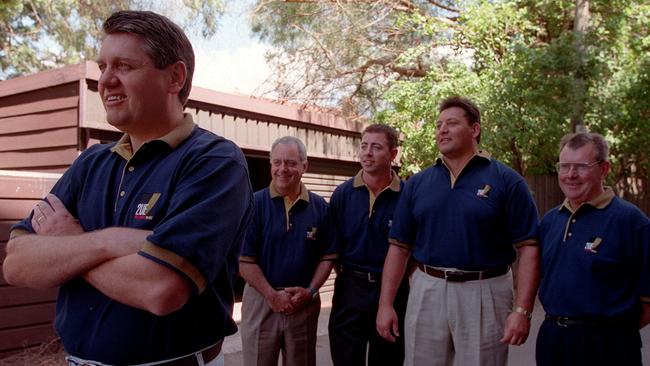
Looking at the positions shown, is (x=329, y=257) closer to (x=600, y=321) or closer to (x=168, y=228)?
(x=600, y=321)

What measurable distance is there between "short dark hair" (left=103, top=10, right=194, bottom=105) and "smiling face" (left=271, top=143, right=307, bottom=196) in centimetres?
231

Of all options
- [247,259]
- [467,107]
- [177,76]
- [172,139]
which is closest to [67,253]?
[172,139]

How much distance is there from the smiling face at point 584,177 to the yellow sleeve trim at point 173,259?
8.26 feet

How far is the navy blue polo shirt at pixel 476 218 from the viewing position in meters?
3.59

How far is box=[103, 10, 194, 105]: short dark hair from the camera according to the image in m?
2.01

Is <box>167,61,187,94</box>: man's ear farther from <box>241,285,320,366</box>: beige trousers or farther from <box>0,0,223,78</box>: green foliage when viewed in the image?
<box>0,0,223,78</box>: green foliage

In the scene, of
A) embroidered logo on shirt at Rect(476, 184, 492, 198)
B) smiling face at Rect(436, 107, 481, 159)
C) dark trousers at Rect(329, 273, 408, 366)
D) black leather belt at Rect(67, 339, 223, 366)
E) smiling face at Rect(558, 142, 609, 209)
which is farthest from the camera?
dark trousers at Rect(329, 273, 408, 366)

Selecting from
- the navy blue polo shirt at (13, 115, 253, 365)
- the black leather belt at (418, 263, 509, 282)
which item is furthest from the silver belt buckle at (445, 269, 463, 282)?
the navy blue polo shirt at (13, 115, 253, 365)

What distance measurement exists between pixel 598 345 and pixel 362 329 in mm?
1544

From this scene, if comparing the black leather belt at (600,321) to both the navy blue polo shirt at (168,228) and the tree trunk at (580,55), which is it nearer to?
the navy blue polo shirt at (168,228)

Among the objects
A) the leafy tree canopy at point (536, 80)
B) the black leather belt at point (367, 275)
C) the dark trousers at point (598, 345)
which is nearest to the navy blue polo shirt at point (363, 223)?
the black leather belt at point (367, 275)

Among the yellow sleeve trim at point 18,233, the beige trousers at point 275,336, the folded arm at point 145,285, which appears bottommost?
the beige trousers at point 275,336

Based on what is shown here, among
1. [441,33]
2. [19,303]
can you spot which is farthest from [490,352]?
[441,33]

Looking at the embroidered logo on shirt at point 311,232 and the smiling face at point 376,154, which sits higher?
the smiling face at point 376,154
